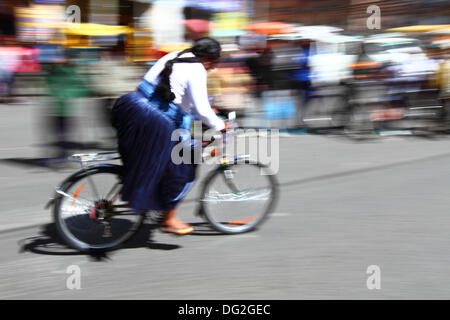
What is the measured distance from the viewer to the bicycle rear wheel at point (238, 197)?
508 centimetres

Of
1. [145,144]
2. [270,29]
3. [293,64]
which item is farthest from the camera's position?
[270,29]

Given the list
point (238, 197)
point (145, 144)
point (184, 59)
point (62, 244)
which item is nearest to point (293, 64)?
point (238, 197)

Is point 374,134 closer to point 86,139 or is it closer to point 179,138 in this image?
point 86,139

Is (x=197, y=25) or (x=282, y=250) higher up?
(x=197, y=25)

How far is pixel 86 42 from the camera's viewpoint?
8062 mm

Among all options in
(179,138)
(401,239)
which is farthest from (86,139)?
(401,239)

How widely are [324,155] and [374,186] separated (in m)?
1.95

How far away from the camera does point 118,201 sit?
185 inches

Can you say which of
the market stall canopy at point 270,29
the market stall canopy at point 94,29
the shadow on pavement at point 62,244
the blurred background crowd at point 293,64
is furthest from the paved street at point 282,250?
the market stall canopy at point 270,29

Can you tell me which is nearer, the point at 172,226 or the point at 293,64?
the point at 172,226

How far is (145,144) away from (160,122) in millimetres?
203

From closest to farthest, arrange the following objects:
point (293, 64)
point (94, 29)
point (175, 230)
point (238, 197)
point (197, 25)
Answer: point (175, 230), point (238, 197), point (94, 29), point (293, 64), point (197, 25)

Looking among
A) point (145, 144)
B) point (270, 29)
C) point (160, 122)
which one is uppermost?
point (270, 29)

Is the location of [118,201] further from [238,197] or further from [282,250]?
[282,250]
